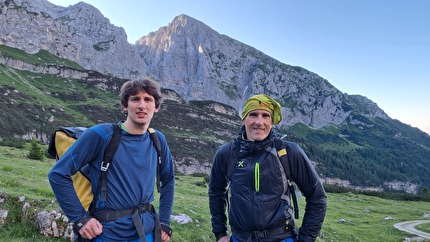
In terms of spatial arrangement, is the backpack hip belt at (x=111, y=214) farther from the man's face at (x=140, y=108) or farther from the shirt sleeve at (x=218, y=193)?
the shirt sleeve at (x=218, y=193)

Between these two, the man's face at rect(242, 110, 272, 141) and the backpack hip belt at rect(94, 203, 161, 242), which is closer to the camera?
the backpack hip belt at rect(94, 203, 161, 242)

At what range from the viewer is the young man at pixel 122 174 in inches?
153

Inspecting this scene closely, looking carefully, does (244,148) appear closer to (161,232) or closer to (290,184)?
(290,184)

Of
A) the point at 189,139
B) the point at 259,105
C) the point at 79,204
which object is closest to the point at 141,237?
the point at 79,204

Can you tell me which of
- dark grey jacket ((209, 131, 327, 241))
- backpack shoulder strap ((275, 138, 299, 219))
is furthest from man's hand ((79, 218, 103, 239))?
backpack shoulder strap ((275, 138, 299, 219))

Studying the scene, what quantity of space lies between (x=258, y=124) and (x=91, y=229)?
9.04ft

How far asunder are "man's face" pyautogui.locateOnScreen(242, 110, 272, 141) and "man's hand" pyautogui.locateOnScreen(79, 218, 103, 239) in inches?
98.2

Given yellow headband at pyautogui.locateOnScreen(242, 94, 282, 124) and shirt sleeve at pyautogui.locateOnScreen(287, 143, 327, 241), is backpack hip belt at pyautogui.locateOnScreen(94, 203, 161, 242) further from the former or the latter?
shirt sleeve at pyautogui.locateOnScreen(287, 143, 327, 241)

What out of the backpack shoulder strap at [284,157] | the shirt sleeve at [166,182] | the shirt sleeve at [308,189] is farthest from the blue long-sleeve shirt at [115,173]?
the shirt sleeve at [308,189]

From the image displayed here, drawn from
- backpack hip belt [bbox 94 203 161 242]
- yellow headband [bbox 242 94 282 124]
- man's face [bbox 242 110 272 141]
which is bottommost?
backpack hip belt [bbox 94 203 161 242]

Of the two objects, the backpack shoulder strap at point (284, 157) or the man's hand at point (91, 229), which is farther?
the backpack shoulder strap at point (284, 157)

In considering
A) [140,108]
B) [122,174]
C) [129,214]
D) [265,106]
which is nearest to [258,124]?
[265,106]

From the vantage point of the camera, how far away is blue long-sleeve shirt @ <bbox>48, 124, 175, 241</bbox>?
3867 mm

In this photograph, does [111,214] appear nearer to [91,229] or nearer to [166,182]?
[91,229]
